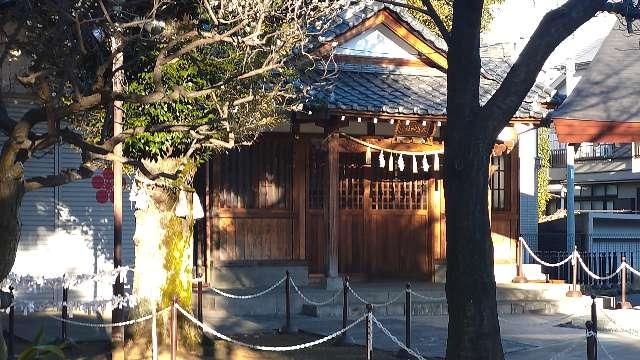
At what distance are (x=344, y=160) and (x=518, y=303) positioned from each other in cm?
496

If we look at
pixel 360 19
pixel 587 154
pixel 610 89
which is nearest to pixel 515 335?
pixel 610 89

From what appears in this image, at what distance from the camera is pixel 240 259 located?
1873 centimetres

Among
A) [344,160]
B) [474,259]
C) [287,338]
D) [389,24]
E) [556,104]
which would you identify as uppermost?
[389,24]

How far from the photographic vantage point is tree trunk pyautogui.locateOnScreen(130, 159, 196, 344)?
12.0 m

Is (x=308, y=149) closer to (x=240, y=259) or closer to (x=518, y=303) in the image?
(x=240, y=259)

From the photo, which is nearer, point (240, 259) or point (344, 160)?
point (240, 259)

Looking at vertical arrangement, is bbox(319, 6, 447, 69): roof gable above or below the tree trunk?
above

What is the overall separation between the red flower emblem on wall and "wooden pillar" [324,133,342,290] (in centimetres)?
428

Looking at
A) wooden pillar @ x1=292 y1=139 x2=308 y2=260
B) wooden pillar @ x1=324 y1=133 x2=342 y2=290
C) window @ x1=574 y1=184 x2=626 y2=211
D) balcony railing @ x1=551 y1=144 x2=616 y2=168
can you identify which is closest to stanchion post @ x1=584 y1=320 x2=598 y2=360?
wooden pillar @ x1=324 y1=133 x2=342 y2=290

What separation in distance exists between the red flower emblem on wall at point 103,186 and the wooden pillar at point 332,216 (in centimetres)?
428

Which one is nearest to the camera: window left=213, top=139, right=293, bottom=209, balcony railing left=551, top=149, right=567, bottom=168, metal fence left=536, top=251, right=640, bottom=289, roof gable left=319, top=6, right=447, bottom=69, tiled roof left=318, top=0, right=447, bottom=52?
tiled roof left=318, top=0, right=447, bottom=52

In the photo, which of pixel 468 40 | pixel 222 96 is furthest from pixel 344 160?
pixel 468 40

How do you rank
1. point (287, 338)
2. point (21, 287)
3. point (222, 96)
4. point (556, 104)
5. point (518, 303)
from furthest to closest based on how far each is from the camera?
point (556, 104) → point (518, 303) → point (21, 287) → point (287, 338) → point (222, 96)

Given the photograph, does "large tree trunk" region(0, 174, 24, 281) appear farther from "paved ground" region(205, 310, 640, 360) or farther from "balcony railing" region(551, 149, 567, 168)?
"balcony railing" region(551, 149, 567, 168)
